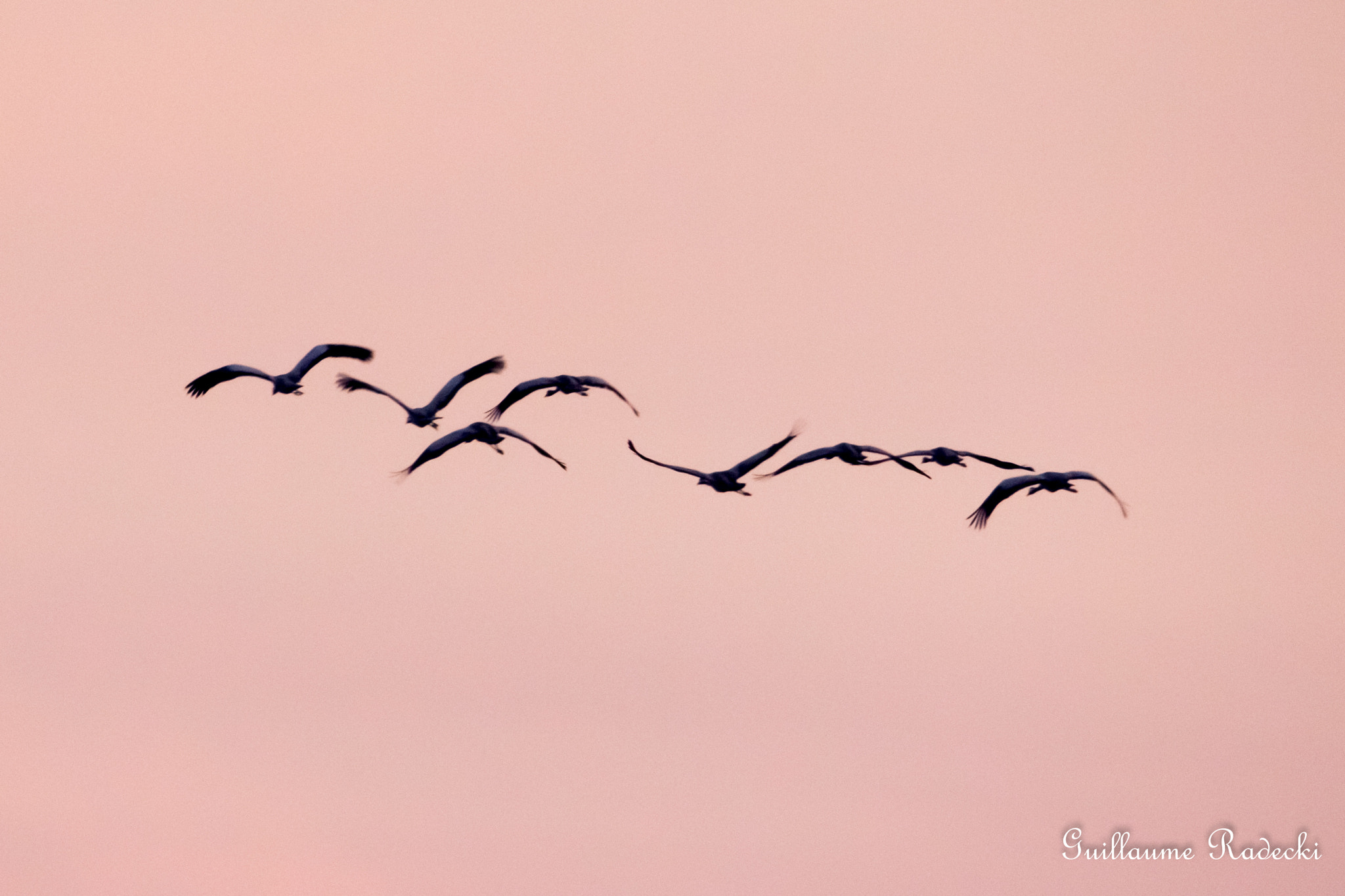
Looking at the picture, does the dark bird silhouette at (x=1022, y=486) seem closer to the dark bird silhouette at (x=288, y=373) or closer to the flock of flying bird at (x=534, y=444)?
the flock of flying bird at (x=534, y=444)

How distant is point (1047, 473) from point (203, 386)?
→ 83.0 feet

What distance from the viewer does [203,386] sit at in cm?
6612

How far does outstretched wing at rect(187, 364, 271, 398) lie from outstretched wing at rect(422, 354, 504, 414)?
562 centimetres

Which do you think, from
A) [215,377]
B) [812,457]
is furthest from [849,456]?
[215,377]

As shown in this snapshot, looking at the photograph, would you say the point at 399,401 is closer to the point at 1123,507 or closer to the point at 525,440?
the point at 525,440

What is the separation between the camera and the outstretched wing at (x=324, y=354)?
6538 centimetres

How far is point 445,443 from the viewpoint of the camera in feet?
214

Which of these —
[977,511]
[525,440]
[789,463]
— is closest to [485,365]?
[525,440]

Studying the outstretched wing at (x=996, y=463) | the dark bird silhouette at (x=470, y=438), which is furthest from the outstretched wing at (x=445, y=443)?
the outstretched wing at (x=996, y=463)

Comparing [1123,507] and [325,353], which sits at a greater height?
[325,353]

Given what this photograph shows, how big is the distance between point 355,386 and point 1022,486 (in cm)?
2034

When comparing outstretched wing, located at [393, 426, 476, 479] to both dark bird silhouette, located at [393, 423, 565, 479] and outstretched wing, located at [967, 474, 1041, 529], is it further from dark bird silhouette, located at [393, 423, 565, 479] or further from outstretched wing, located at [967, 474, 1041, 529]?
outstretched wing, located at [967, 474, 1041, 529]

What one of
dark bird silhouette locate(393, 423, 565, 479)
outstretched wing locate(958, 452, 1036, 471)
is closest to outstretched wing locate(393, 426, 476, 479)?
dark bird silhouette locate(393, 423, 565, 479)

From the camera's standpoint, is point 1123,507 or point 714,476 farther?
point 714,476
